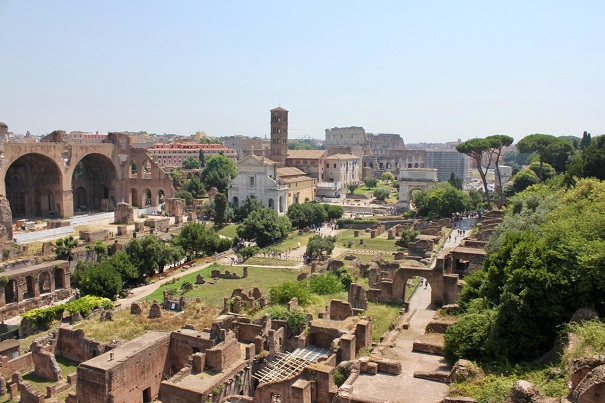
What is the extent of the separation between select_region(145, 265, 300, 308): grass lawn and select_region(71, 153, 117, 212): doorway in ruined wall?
111 feet

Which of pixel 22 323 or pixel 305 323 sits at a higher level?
pixel 305 323

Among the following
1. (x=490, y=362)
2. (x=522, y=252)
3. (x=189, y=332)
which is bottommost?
(x=189, y=332)

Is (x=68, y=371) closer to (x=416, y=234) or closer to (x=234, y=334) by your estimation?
(x=234, y=334)

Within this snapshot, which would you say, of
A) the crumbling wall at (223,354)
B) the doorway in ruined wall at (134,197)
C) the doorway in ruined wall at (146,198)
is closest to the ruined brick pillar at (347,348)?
the crumbling wall at (223,354)

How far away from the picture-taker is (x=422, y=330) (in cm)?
2089

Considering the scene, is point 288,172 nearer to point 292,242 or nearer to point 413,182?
point 413,182

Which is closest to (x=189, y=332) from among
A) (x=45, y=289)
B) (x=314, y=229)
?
(x=45, y=289)

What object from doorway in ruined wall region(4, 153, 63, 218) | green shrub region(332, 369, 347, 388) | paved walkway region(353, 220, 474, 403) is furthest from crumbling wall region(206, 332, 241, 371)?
doorway in ruined wall region(4, 153, 63, 218)

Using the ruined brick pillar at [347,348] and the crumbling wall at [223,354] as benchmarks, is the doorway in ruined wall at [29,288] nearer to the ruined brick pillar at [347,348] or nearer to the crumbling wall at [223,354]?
the crumbling wall at [223,354]

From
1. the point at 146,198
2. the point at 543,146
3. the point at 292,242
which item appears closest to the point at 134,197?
the point at 146,198

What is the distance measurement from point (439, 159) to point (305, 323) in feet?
400

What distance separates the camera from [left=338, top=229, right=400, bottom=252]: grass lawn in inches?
1774

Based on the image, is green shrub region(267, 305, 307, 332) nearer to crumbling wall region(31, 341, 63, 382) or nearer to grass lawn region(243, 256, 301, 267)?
crumbling wall region(31, 341, 63, 382)

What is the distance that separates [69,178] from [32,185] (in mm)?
4661
